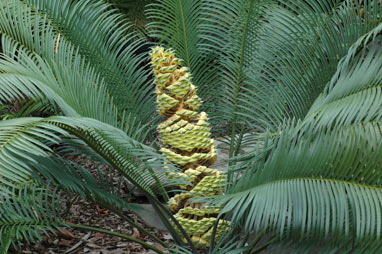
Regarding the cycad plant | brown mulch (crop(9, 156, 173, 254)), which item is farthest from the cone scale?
brown mulch (crop(9, 156, 173, 254))

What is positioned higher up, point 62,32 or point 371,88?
point 62,32

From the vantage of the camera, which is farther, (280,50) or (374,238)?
(280,50)

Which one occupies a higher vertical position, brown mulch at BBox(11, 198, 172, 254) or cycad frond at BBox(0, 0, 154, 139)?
cycad frond at BBox(0, 0, 154, 139)

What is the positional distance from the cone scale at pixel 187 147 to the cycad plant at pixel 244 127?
10 centimetres

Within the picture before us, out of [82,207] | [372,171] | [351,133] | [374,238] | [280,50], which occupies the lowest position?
[82,207]

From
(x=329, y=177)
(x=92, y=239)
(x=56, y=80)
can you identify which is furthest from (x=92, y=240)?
(x=329, y=177)

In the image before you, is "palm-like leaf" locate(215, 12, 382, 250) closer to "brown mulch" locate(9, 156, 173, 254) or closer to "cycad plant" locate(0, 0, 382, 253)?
"cycad plant" locate(0, 0, 382, 253)

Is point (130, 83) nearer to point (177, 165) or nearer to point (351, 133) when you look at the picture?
point (177, 165)

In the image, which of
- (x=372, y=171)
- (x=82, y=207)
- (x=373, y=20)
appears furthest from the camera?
(x=82, y=207)

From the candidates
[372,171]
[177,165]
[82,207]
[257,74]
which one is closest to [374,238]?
[372,171]

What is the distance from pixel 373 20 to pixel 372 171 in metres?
1.10

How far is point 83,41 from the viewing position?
3076 millimetres

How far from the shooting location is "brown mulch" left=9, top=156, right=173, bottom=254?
3350mm

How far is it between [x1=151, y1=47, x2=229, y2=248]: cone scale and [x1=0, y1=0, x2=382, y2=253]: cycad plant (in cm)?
10
